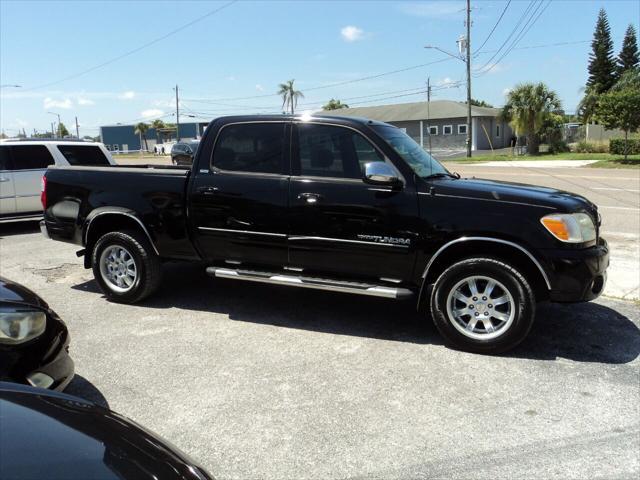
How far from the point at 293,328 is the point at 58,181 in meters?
3.23

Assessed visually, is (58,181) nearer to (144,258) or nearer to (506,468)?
(144,258)

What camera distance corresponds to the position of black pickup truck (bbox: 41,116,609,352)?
450cm

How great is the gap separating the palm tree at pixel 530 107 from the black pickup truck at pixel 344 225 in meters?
38.0

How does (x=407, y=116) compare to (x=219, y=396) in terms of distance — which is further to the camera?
(x=407, y=116)

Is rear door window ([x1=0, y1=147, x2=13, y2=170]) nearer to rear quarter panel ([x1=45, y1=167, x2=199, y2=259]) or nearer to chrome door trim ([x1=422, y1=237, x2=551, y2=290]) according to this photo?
rear quarter panel ([x1=45, y1=167, x2=199, y2=259])

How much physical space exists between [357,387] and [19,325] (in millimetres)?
2260

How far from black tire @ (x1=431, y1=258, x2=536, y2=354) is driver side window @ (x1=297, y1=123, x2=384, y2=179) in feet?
4.08

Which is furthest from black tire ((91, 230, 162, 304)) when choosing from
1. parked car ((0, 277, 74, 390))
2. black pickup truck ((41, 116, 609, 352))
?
parked car ((0, 277, 74, 390))

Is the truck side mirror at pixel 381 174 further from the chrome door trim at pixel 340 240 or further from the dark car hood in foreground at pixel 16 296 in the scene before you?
the dark car hood in foreground at pixel 16 296

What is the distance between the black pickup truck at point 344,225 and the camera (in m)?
4.50

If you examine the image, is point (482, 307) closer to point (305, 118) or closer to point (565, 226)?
point (565, 226)

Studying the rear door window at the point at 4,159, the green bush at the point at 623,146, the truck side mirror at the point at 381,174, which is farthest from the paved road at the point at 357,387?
the green bush at the point at 623,146

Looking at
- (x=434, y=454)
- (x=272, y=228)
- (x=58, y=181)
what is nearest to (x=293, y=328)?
(x=272, y=228)

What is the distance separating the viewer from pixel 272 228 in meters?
5.22
